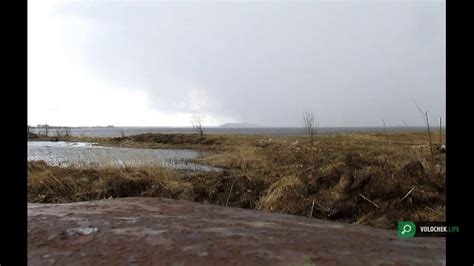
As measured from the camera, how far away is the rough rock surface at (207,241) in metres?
1.05

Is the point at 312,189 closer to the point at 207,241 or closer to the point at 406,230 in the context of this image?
the point at 406,230

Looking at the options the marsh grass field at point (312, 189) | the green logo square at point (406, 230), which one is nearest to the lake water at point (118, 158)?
the marsh grass field at point (312, 189)

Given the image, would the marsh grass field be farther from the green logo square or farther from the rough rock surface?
the rough rock surface

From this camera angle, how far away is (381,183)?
3994mm

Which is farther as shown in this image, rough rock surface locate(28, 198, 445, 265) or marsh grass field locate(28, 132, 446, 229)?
marsh grass field locate(28, 132, 446, 229)

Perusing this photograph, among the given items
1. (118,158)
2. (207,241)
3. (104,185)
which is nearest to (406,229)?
(207,241)

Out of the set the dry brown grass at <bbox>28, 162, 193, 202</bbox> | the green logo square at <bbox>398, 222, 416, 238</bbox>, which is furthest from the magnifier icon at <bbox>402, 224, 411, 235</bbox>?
the dry brown grass at <bbox>28, 162, 193, 202</bbox>

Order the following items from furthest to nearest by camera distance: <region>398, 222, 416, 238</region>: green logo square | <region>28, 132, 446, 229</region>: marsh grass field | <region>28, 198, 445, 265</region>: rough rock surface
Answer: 1. <region>28, 132, 446, 229</region>: marsh grass field
2. <region>398, 222, 416, 238</region>: green logo square
3. <region>28, 198, 445, 265</region>: rough rock surface

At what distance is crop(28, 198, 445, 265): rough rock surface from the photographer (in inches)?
41.4

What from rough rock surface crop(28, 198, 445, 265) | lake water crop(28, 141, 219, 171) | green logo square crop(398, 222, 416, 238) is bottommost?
lake water crop(28, 141, 219, 171)

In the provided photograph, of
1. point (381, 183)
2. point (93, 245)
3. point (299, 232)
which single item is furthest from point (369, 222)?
point (93, 245)

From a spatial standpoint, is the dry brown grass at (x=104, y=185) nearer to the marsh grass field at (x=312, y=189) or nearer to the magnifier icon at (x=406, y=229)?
the marsh grass field at (x=312, y=189)
